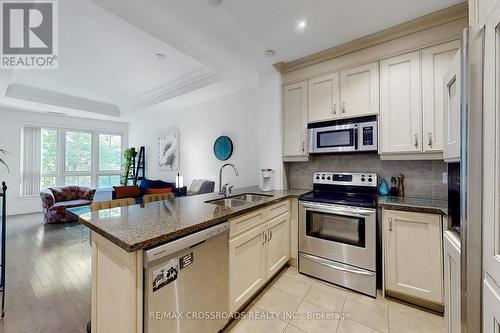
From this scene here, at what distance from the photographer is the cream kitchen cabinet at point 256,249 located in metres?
1.57

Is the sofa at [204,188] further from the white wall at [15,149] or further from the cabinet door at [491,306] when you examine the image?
the white wall at [15,149]

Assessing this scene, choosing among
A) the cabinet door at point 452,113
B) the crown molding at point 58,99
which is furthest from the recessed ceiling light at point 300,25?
the crown molding at point 58,99

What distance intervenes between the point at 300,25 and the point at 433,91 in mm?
1421

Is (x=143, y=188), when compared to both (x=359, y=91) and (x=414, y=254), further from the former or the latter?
(x=414, y=254)

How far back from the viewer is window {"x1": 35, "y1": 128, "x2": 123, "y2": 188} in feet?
17.8

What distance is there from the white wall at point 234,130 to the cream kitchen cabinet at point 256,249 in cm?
79

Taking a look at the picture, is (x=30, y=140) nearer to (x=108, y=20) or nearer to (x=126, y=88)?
A: (x=126, y=88)

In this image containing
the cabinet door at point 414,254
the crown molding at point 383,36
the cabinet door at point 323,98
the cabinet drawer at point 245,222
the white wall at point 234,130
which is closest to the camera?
the cabinet drawer at point 245,222

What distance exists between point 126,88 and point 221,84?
6.92ft

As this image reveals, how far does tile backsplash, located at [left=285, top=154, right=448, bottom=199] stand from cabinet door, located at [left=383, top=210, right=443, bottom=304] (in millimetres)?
606

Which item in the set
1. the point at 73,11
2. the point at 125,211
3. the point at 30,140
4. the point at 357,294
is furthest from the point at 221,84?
the point at 30,140

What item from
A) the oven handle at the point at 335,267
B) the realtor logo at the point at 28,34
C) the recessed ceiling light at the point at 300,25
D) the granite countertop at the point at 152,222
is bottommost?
the oven handle at the point at 335,267

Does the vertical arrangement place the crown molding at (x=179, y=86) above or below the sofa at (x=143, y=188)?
above

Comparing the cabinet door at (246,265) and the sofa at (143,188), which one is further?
the sofa at (143,188)
